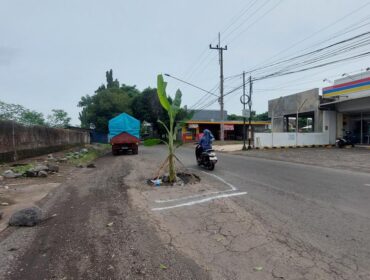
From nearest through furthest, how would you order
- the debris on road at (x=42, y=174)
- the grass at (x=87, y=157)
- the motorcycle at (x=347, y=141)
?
the debris on road at (x=42, y=174), the grass at (x=87, y=157), the motorcycle at (x=347, y=141)

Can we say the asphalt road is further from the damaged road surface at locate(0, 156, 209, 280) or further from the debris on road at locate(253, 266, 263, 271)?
the damaged road surface at locate(0, 156, 209, 280)

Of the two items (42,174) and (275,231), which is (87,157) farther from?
(275,231)

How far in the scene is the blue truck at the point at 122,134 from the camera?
2158 centimetres

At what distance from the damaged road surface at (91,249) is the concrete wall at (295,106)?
993 inches

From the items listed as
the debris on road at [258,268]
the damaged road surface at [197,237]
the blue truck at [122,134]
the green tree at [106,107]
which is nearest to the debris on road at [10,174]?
the damaged road surface at [197,237]

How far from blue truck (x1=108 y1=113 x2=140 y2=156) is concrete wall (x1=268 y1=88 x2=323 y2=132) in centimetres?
1704

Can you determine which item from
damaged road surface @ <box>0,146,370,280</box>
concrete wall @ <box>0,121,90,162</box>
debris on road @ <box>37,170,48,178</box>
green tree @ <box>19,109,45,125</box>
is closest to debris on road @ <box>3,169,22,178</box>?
debris on road @ <box>37,170,48,178</box>

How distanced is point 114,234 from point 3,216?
2623mm

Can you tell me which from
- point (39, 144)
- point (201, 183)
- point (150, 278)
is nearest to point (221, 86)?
point (39, 144)

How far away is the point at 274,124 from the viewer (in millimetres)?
33094

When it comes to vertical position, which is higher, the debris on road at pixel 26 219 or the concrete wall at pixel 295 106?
the concrete wall at pixel 295 106

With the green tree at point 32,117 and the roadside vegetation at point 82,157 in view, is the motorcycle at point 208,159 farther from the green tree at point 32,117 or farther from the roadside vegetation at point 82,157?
the green tree at point 32,117

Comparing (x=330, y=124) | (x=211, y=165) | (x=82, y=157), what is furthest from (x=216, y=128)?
(x=211, y=165)

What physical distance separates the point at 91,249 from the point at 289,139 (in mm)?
25016
